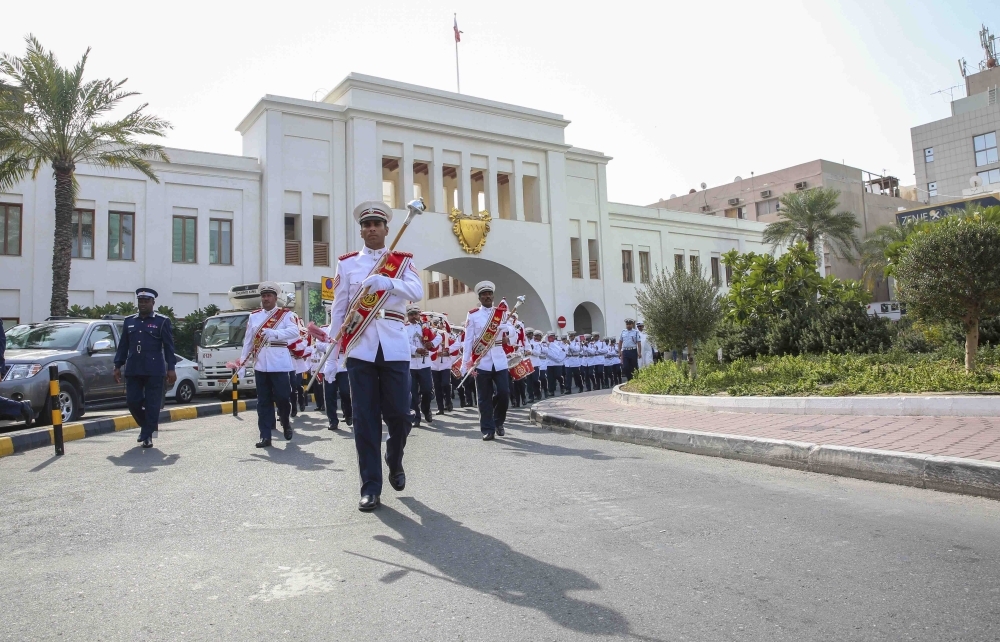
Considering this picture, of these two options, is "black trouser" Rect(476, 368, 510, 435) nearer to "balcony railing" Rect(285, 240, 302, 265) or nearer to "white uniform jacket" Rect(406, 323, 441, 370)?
"white uniform jacket" Rect(406, 323, 441, 370)

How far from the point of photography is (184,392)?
60.7ft

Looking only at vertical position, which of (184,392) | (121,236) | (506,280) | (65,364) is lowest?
(184,392)

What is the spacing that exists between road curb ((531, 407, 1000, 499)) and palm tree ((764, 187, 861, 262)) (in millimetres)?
33052

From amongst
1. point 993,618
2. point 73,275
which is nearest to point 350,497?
point 993,618

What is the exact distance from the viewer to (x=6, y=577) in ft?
12.4

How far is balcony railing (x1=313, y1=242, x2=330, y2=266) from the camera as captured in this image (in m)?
31.1

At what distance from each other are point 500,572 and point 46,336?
1166cm

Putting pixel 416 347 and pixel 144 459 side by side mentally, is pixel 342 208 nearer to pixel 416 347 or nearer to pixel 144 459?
pixel 416 347

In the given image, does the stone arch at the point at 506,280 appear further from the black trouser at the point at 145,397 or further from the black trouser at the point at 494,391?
the black trouser at the point at 145,397

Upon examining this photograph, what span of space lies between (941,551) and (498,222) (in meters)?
31.7

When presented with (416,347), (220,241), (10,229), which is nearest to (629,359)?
(416,347)

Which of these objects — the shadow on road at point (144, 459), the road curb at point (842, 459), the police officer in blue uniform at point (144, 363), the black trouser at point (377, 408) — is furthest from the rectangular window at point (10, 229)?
the black trouser at point (377, 408)

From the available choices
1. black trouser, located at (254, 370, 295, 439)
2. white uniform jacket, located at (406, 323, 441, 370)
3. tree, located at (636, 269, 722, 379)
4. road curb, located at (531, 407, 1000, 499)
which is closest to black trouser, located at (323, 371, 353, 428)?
white uniform jacket, located at (406, 323, 441, 370)

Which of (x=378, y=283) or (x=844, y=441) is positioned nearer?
(x=378, y=283)
